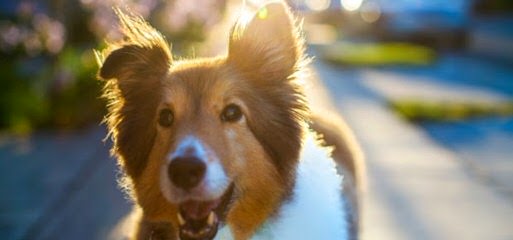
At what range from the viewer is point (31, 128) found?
39.3ft

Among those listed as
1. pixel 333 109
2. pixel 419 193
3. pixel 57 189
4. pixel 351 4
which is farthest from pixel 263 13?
pixel 351 4

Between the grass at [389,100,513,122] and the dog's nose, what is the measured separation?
1055 centimetres

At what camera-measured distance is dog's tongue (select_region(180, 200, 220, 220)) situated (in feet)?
14.5

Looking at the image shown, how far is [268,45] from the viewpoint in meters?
4.88

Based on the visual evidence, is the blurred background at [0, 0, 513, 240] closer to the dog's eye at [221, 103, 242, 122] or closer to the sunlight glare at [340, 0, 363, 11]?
the dog's eye at [221, 103, 242, 122]

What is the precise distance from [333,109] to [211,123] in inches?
396

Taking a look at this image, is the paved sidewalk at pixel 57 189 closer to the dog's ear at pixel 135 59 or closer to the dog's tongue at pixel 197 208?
the dog's ear at pixel 135 59

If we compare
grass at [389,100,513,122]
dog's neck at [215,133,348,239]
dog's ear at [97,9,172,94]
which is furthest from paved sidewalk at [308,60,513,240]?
dog's ear at [97,9,172,94]

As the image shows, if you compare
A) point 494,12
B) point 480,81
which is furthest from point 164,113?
point 494,12

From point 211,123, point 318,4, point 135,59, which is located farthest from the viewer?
point 318,4

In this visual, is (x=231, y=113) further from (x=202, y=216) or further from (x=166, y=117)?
(x=202, y=216)

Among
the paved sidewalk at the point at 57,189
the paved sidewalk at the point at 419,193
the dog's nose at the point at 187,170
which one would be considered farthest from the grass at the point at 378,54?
the dog's nose at the point at 187,170

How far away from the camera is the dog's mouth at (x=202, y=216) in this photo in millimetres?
4355

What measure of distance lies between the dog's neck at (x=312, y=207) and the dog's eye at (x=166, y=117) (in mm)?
621
